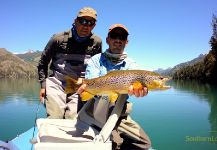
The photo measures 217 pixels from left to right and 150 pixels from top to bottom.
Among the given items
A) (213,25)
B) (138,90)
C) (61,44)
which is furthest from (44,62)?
(213,25)

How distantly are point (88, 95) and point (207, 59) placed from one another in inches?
3380

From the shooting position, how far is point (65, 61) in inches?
291

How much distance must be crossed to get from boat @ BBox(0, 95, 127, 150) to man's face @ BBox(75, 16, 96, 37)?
208 cm

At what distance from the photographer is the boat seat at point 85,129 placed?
14.5 ft

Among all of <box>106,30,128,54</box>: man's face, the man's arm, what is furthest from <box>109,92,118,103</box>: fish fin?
the man's arm

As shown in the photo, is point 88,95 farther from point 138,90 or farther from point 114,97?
point 138,90

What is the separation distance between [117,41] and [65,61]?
2.24 meters

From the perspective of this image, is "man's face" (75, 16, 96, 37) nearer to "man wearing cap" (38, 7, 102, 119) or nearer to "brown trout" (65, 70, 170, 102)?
"man wearing cap" (38, 7, 102, 119)

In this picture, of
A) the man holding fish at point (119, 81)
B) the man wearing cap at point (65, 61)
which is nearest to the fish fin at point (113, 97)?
the man holding fish at point (119, 81)

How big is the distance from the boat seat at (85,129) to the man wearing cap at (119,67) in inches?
15.5

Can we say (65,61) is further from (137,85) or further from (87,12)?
(137,85)

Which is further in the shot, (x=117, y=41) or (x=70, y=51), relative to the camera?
(x=70, y=51)

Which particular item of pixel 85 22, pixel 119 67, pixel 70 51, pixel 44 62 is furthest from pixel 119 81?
pixel 44 62

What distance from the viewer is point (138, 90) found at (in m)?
4.70
